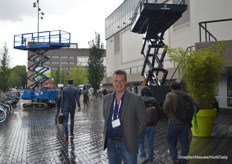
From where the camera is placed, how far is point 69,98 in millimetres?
7156

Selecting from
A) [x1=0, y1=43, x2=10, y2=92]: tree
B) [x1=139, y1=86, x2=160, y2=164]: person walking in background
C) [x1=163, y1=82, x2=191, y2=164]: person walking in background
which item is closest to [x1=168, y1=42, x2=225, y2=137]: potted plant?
[x1=163, y1=82, x2=191, y2=164]: person walking in background

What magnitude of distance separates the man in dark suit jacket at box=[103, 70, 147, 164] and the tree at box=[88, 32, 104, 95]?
3662 centimetres

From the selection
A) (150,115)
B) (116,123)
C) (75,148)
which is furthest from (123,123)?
(75,148)

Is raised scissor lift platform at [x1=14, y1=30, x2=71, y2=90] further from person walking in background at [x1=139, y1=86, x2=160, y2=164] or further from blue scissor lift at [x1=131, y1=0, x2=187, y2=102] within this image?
person walking in background at [x1=139, y1=86, x2=160, y2=164]

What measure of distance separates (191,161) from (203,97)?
2663 millimetres

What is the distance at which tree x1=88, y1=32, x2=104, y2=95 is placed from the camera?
39.8 metres

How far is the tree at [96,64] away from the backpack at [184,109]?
35276 mm

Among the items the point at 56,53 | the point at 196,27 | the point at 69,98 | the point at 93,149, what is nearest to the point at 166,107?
the point at 93,149

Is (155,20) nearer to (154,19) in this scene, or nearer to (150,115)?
(154,19)

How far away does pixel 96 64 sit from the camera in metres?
40.1

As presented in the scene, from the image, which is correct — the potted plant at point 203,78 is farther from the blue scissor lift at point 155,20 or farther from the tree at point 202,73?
the blue scissor lift at point 155,20

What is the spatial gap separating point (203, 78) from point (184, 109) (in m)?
2.75

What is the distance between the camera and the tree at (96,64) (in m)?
39.8

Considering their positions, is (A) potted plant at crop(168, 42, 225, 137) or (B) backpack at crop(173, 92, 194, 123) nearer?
(B) backpack at crop(173, 92, 194, 123)
